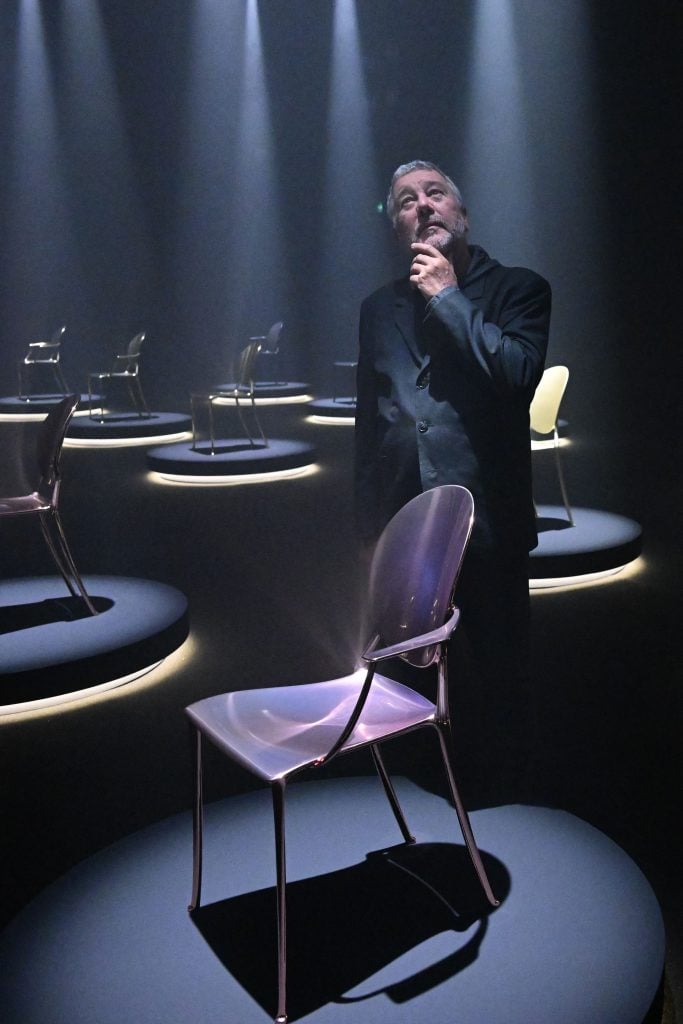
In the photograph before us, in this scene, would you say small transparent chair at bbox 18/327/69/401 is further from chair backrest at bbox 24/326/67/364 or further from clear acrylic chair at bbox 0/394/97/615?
clear acrylic chair at bbox 0/394/97/615

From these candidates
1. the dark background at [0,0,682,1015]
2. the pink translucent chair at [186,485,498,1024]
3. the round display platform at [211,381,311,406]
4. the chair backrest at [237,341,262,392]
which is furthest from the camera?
Answer: the round display platform at [211,381,311,406]

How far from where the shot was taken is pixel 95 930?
74.7 inches

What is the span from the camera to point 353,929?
72.7 inches

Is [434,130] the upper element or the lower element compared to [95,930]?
upper

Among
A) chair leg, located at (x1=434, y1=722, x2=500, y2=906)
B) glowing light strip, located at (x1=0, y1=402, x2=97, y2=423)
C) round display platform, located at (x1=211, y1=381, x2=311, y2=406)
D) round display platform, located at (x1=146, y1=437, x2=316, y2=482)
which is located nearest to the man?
chair leg, located at (x1=434, y1=722, x2=500, y2=906)

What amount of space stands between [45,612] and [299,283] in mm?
9397

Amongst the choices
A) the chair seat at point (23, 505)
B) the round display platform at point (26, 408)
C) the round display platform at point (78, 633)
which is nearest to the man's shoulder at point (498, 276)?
the round display platform at point (78, 633)

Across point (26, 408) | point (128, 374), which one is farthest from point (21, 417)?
point (128, 374)

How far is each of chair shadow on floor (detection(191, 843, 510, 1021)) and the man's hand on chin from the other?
124 cm

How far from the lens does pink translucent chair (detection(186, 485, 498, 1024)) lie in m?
1.67

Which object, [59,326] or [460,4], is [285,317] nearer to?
[59,326]

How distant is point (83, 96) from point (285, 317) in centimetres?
361

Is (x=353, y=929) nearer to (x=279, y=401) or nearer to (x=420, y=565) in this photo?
(x=420, y=565)

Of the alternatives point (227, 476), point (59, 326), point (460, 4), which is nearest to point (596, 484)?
point (227, 476)
